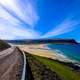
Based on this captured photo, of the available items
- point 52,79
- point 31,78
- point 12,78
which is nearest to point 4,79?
point 12,78

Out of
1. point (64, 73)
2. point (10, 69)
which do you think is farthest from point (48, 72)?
point (64, 73)

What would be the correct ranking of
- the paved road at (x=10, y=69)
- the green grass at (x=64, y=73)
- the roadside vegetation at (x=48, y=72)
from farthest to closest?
1. the green grass at (x=64, y=73)
2. the roadside vegetation at (x=48, y=72)
3. the paved road at (x=10, y=69)

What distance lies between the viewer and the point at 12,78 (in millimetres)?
12125

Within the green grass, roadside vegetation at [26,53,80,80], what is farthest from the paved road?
the green grass

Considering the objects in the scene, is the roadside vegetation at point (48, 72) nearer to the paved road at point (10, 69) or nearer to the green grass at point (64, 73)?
the green grass at point (64, 73)

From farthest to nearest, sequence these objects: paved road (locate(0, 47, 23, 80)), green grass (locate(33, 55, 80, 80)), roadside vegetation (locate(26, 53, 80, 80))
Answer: green grass (locate(33, 55, 80, 80))
roadside vegetation (locate(26, 53, 80, 80))
paved road (locate(0, 47, 23, 80))

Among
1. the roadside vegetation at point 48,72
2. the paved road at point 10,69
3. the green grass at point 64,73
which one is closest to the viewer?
the paved road at point 10,69

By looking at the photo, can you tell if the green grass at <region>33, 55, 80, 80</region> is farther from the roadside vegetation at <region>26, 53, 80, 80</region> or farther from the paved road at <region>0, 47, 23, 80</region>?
the paved road at <region>0, 47, 23, 80</region>

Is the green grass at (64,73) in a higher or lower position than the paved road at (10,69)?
lower

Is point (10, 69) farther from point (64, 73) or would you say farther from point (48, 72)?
point (64, 73)

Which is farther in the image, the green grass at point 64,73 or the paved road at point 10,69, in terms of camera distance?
the green grass at point 64,73

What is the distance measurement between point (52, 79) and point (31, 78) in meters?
1.49

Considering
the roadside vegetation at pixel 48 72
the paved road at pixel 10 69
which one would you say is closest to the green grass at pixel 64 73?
the roadside vegetation at pixel 48 72

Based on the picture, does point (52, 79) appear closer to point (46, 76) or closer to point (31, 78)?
point (46, 76)
